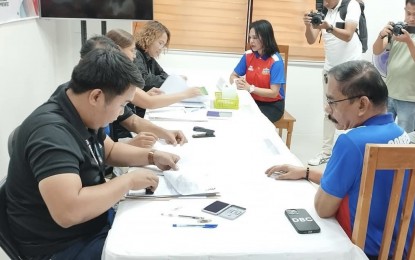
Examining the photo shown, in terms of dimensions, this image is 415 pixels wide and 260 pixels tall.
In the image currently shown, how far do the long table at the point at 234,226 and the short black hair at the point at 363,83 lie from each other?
1.27 feet

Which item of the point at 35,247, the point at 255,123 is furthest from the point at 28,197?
the point at 255,123

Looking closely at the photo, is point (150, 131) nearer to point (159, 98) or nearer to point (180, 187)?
point (159, 98)

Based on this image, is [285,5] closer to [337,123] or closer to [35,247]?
[337,123]

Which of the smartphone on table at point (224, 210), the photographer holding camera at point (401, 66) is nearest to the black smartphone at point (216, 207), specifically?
the smartphone on table at point (224, 210)

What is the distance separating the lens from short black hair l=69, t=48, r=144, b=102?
1.18 m

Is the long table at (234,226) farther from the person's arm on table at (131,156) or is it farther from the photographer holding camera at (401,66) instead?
the photographer holding camera at (401,66)

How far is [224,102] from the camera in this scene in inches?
100

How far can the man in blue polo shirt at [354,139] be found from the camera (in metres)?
1.14

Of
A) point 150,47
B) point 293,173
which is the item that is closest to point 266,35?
point 150,47

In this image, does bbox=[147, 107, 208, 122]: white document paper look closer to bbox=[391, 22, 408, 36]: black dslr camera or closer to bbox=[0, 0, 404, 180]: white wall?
bbox=[0, 0, 404, 180]: white wall

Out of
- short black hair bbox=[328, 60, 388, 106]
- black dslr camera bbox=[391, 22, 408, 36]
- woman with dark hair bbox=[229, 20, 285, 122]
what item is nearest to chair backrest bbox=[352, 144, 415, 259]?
short black hair bbox=[328, 60, 388, 106]

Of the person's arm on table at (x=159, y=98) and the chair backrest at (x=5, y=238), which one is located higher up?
the person's arm on table at (x=159, y=98)

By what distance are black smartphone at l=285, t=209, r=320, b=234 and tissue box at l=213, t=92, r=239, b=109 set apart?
1363 mm

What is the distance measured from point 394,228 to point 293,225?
30 cm
